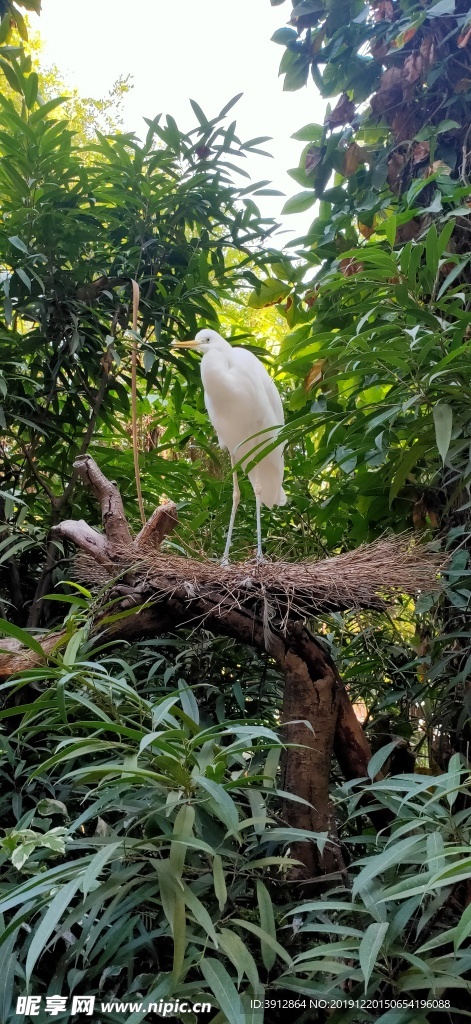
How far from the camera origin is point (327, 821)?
33.8 inches

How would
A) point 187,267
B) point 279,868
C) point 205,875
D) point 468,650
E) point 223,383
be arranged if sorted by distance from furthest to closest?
point 187,267 → point 223,383 → point 468,650 → point 279,868 → point 205,875

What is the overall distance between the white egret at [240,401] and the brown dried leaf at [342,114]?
594 millimetres

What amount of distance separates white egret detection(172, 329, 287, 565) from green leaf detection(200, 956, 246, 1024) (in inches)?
28.4

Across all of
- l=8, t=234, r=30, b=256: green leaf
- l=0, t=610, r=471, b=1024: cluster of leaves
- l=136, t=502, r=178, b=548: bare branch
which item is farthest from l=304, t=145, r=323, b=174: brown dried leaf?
l=0, t=610, r=471, b=1024: cluster of leaves


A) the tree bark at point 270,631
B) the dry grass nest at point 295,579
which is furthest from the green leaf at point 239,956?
the dry grass nest at point 295,579

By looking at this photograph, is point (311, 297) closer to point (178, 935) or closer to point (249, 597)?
point (249, 597)

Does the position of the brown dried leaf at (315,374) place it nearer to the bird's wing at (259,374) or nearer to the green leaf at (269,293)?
the bird's wing at (259,374)

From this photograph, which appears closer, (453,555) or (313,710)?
(313,710)

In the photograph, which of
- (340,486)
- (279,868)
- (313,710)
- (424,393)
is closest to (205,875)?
(279,868)

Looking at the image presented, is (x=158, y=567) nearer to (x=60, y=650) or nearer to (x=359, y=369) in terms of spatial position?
(x=60, y=650)

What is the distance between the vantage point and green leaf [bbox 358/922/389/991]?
50cm

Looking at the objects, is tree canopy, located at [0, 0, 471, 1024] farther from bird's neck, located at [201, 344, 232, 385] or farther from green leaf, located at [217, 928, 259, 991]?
bird's neck, located at [201, 344, 232, 385]

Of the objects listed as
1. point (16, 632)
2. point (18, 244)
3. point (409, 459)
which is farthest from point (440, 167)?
point (16, 632)

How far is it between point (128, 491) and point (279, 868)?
2.87 ft
